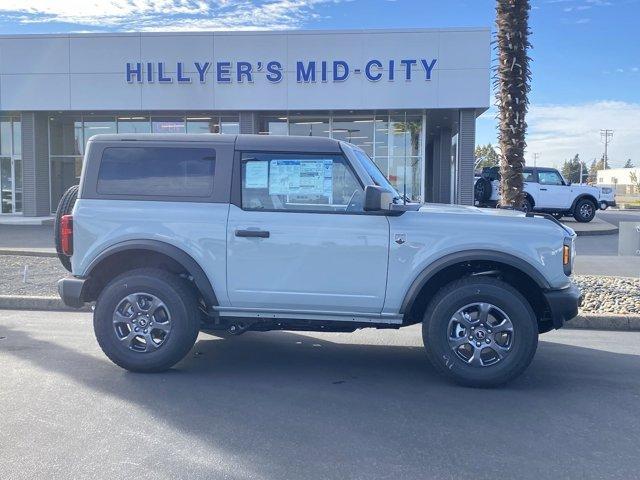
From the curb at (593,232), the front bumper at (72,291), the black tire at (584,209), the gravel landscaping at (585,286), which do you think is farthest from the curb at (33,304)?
the black tire at (584,209)

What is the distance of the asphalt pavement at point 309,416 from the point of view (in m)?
3.75

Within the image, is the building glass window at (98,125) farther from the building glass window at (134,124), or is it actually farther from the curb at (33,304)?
the curb at (33,304)

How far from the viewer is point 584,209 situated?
21.9 metres

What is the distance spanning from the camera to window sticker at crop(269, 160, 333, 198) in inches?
213

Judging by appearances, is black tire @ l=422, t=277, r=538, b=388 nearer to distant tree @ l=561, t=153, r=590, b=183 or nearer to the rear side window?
the rear side window

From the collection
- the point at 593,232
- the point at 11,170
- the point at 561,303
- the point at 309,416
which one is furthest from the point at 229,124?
the point at 309,416

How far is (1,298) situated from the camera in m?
8.73

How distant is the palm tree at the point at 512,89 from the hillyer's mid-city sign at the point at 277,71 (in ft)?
35.8

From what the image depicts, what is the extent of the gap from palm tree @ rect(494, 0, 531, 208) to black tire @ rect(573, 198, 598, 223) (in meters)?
12.8

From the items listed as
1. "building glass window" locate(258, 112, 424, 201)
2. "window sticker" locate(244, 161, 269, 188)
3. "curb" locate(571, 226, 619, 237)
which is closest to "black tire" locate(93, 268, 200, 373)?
"window sticker" locate(244, 161, 269, 188)

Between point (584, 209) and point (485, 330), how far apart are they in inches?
731

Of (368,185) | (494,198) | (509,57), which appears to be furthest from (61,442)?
(494,198)

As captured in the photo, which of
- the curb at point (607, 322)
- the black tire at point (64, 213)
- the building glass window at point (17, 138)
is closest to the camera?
the black tire at point (64, 213)

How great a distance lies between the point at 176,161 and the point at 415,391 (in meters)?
2.91
